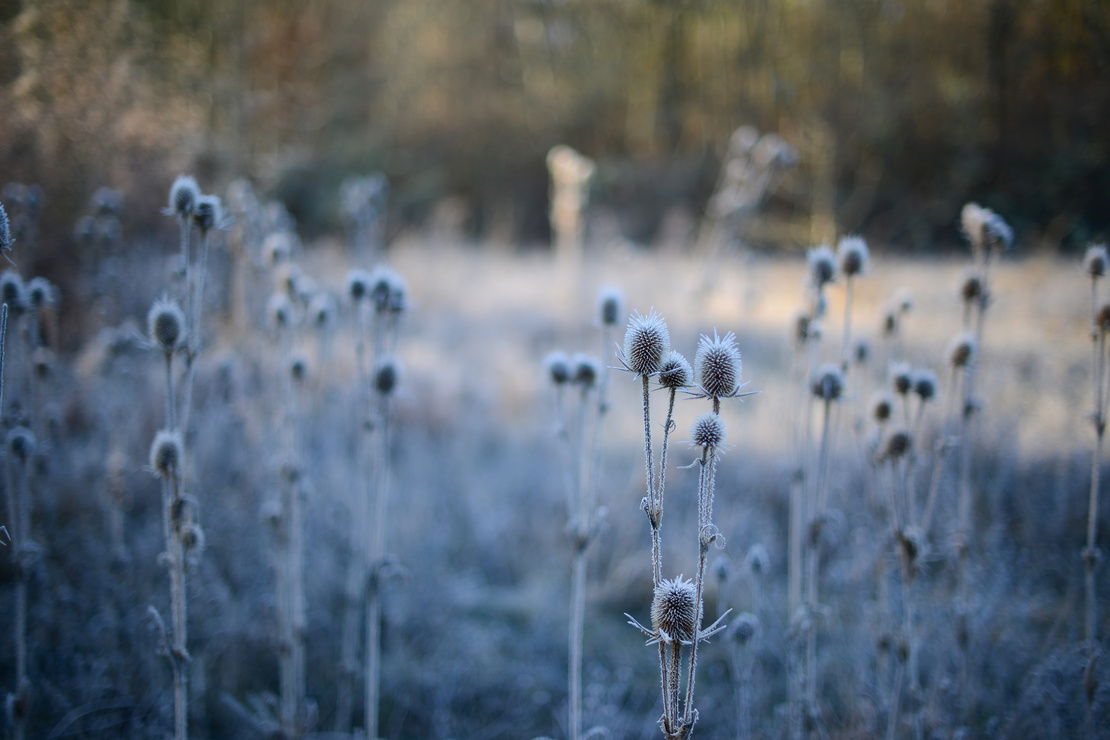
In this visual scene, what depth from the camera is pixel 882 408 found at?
5.49 feet

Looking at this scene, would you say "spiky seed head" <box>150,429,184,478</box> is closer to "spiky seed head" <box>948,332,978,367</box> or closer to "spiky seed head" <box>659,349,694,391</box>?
"spiky seed head" <box>659,349,694,391</box>

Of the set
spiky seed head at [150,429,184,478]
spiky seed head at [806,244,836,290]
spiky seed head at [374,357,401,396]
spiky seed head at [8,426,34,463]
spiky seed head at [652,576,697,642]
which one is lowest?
spiky seed head at [652,576,697,642]

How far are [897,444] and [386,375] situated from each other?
131cm

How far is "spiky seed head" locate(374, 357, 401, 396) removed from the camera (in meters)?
1.57

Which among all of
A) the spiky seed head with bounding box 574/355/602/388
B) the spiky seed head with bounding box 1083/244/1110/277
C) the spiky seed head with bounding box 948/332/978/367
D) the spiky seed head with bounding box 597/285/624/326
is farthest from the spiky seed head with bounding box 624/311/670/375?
the spiky seed head with bounding box 1083/244/1110/277

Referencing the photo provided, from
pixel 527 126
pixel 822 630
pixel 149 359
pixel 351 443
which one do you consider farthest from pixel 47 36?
pixel 527 126

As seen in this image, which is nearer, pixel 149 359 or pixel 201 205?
pixel 201 205

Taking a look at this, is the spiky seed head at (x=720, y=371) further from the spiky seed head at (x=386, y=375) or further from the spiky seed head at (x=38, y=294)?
the spiky seed head at (x=38, y=294)

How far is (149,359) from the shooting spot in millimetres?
3721

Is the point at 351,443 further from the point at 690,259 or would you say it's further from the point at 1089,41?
the point at 690,259

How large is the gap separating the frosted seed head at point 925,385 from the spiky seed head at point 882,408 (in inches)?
3.4

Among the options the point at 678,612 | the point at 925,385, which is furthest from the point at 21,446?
the point at 925,385

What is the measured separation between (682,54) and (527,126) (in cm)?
430

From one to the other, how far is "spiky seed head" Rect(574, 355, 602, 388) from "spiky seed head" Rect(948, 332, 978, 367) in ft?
3.24
